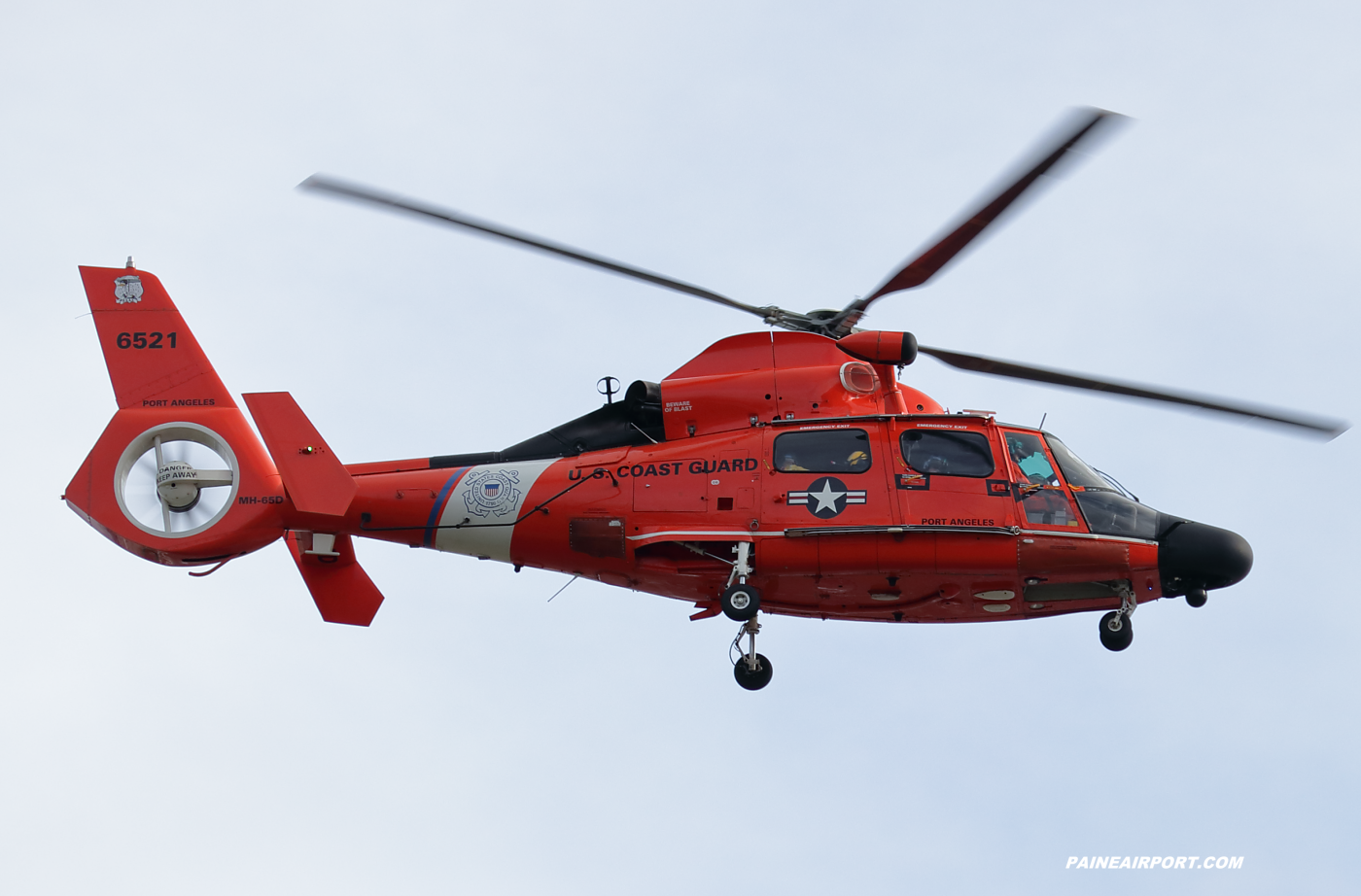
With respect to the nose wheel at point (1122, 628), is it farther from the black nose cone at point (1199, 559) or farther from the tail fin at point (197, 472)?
the tail fin at point (197, 472)

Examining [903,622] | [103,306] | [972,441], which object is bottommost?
[903,622]

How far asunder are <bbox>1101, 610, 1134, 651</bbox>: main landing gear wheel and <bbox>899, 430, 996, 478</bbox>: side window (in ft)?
7.30

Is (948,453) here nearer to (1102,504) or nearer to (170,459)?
(1102,504)

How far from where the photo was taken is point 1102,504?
17.5 metres

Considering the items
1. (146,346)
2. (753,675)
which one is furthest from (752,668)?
(146,346)

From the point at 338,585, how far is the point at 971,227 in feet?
28.7

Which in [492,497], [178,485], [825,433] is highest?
[825,433]

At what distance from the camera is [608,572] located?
18.1 m

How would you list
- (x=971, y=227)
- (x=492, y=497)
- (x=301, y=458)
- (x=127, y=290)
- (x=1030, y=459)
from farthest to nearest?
(x=127, y=290) → (x=492, y=497) → (x=301, y=458) → (x=1030, y=459) → (x=971, y=227)

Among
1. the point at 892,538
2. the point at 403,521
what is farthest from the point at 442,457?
the point at 892,538

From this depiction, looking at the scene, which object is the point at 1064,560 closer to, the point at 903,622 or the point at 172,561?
the point at 903,622

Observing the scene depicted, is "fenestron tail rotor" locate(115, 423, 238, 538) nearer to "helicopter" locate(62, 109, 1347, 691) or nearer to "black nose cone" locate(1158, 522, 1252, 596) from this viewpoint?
"helicopter" locate(62, 109, 1347, 691)

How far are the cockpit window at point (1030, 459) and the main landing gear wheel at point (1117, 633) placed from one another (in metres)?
1.69

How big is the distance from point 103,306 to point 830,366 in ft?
29.7
